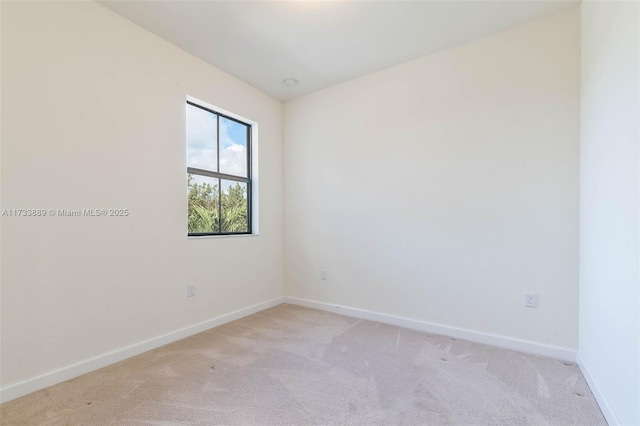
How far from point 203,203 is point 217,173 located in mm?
356

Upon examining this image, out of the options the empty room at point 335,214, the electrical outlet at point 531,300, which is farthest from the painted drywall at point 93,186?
the electrical outlet at point 531,300

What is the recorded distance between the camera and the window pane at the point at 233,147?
3178 mm

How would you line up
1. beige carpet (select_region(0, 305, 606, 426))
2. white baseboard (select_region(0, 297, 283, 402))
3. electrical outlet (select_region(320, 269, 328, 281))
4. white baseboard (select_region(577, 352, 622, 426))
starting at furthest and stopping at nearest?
electrical outlet (select_region(320, 269, 328, 281))
white baseboard (select_region(0, 297, 283, 402))
beige carpet (select_region(0, 305, 606, 426))
white baseboard (select_region(577, 352, 622, 426))

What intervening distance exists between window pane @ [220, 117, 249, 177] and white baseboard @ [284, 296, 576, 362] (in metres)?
1.79

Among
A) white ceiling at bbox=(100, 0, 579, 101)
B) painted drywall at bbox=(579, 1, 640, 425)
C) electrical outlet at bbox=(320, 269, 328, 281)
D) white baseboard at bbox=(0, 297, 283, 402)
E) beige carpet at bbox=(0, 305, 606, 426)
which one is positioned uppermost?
white ceiling at bbox=(100, 0, 579, 101)

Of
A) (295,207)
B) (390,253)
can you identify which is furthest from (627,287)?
(295,207)

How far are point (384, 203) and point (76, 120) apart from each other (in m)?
2.58

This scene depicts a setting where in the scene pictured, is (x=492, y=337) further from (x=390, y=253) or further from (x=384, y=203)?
(x=384, y=203)

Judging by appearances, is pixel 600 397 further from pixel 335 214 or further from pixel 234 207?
pixel 234 207

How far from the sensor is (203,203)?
2.96 metres

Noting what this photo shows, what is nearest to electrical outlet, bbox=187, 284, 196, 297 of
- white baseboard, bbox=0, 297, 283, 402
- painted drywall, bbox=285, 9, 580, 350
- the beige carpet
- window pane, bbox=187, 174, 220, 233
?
white baseboard, bbox=0, 297, 283, 402

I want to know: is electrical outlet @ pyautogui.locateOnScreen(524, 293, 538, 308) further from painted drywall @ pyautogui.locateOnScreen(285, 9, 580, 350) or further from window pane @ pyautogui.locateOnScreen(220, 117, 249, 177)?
window pane @ pyautogui.locateOnScreen(220, 117, 249, 177)

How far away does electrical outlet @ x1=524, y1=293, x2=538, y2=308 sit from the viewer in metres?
2.27

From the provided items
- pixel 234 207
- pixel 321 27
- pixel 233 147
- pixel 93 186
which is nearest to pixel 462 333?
pixel 234 207
